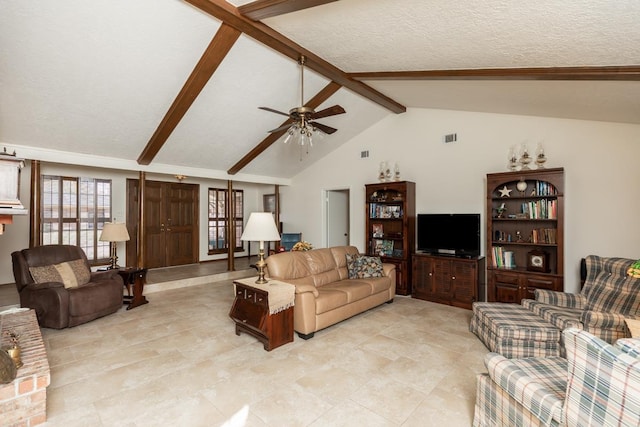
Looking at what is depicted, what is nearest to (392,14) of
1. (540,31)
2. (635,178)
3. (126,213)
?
(540,31)

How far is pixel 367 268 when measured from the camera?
4.74 meters

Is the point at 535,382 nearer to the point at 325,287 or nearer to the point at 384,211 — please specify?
the point at 325,287

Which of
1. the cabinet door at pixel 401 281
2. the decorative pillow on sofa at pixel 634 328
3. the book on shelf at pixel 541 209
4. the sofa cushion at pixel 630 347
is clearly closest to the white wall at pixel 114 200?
the cabinet door at pixel 401 281

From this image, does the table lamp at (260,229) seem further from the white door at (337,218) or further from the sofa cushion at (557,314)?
the white door at (337,218)

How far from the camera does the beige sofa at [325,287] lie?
3506 mm

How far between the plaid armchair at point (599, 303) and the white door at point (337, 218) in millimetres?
4618

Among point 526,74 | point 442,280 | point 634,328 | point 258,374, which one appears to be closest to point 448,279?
point 442,280

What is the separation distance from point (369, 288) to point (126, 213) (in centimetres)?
594

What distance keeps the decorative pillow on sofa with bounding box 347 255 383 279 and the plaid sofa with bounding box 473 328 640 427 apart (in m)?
2.76

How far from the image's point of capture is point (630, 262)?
10.2ft

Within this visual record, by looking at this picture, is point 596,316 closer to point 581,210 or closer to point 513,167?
point 581,210

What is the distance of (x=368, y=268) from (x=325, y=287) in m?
0.89

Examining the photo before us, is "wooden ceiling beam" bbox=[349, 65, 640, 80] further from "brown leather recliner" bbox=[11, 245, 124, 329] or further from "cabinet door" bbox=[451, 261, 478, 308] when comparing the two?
"brown leather recliner" bbox=[11, 245, 124, 329]

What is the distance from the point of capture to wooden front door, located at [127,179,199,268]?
7152mm
